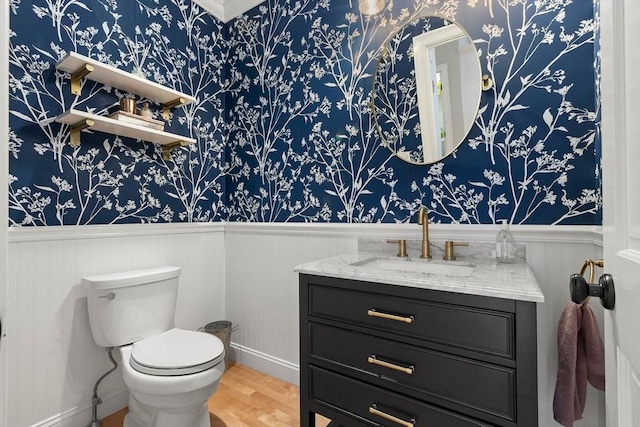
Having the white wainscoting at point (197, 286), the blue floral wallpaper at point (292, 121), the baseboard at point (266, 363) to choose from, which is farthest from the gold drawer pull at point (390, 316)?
Result: the baseboard at point (266, 363)

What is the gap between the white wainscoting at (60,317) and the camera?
150 centimetres

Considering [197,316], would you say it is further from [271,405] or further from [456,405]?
[456,405]

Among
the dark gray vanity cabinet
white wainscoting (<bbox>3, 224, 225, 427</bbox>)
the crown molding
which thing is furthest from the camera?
the crown molding

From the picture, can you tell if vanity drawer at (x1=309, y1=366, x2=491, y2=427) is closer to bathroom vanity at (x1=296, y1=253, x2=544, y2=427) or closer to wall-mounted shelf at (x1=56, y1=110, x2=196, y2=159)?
bathroom vanity at (x1=296, y1=253, x2=544, y2=427)

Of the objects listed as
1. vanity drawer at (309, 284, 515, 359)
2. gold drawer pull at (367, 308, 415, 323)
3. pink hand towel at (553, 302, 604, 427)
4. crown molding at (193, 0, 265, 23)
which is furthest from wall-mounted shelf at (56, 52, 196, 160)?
pink hand towel at (553, 302, 604, 427)

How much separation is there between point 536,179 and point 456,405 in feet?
3.25

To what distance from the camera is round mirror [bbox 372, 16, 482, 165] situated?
5.17 feet

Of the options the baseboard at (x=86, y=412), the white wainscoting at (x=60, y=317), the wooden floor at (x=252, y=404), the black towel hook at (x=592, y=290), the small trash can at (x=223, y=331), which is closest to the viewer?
the black towel hook at (x=592, y=290)

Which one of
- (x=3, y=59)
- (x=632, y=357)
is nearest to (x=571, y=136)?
(x=632, y=357)

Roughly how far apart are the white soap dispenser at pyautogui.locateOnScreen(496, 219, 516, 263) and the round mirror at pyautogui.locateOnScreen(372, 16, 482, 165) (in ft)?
1.52

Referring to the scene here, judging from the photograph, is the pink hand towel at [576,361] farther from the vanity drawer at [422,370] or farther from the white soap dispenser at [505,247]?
the white soap dispenser at [505,247]

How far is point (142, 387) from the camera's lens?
1376 mm

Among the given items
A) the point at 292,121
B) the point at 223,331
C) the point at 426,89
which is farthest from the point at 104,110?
the point at 426,89

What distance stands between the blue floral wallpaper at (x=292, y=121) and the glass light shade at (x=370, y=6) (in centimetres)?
4
